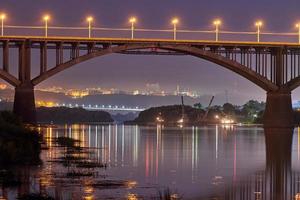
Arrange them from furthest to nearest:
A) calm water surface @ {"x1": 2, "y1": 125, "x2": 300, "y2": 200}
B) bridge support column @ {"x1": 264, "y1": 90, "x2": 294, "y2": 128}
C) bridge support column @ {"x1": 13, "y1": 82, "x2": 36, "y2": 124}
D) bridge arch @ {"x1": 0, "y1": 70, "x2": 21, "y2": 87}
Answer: bridge support column @ {"x1": 264, "y1": 90, "x2": 294, "y2": 128} < bridge support column @ {"x1": 13, "y1": 82, "x2": 36, "y2": 124} < bridge arch @ {"x1": 0, "y1": 70, "x2": 21, "y2": 87} < calm water surface @ {"x1": 2, "y1": 125, "x2": 300, "y2": 200}

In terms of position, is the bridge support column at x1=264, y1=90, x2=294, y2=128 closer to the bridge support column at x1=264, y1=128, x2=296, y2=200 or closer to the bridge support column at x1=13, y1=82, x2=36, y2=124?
the bridge support column at x1=264, y1=128, x2=296, y2=200

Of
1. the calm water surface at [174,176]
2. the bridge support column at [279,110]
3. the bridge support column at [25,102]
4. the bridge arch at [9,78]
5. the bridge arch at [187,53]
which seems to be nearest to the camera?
the calm water surface at [174,176]

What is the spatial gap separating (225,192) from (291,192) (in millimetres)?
2749

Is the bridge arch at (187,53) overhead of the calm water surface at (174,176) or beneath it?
overhead

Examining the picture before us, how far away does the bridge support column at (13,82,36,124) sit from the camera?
88.6 m

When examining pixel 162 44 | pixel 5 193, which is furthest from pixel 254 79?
pixel 5 193

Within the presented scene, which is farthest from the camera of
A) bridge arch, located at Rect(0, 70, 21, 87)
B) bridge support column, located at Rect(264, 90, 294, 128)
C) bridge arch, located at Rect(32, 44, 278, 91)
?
bridge support column, located at Rect(264, 90, 294, 128)

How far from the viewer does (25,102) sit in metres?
89.2

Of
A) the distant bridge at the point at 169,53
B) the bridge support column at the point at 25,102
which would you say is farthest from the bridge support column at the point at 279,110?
the bridge support column at the point at 25,102

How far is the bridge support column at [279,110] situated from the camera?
98062 millimetres

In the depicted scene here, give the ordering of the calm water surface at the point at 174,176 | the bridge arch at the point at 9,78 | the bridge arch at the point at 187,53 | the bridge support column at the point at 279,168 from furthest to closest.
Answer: the bridge arch at the point at 187,53, the bridge arch at the point at 9,78, the bridge support column at the point at 279,168, the calm water surface at the point at 174,176

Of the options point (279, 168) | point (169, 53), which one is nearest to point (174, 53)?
point (169, 53)

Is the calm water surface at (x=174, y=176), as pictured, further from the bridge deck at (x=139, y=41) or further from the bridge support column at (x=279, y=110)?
the bridge support column at (x=279, y=110)

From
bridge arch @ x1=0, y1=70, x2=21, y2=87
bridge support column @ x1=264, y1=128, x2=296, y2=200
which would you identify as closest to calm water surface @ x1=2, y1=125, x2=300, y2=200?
bridge support column @ x1=264, y1=128, x2=296, y2=200
